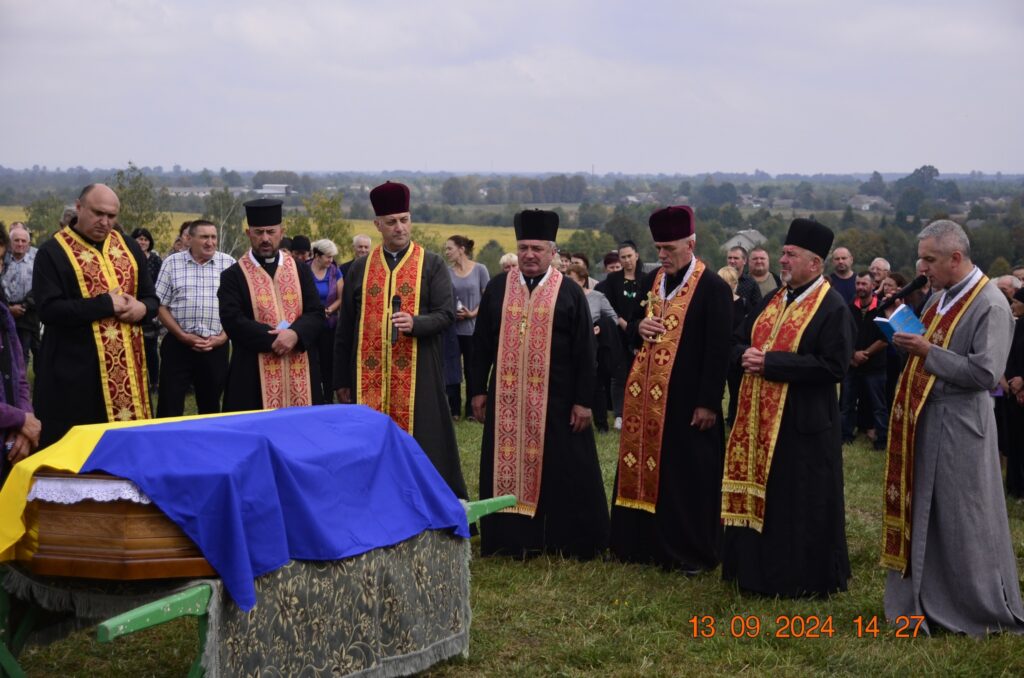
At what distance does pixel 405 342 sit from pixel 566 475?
1398mm

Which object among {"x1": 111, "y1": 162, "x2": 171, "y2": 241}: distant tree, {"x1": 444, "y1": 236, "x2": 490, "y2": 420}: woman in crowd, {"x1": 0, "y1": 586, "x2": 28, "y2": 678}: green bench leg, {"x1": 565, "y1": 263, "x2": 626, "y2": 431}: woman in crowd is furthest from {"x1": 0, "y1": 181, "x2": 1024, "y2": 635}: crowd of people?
{"x1": 111, "y1": 162, "x2": 171, "y2": 241}: distant tree

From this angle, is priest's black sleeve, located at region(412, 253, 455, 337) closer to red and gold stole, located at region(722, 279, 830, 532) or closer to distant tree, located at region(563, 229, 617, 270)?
red and gold stole, located at region(722, 279, 830, 532)

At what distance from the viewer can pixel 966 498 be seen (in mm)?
5910

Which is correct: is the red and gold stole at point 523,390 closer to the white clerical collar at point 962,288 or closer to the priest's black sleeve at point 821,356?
the priest's black sleeve at point 821,356

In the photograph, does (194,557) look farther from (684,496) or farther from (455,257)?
(455,257)

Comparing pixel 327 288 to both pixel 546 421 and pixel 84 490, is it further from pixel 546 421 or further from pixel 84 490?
pixel 84 490

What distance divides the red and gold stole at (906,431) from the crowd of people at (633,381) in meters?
0.01

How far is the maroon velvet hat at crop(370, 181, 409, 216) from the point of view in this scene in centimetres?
740

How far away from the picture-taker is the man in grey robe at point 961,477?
5.86m

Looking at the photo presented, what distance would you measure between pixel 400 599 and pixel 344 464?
→ 670mm

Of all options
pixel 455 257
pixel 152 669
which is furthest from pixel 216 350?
pixel 455 257

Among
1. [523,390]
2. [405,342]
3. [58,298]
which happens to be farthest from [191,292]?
[523,390]

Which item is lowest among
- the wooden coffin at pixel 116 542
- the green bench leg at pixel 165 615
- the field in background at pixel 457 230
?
the field in background at pixel 457 230
